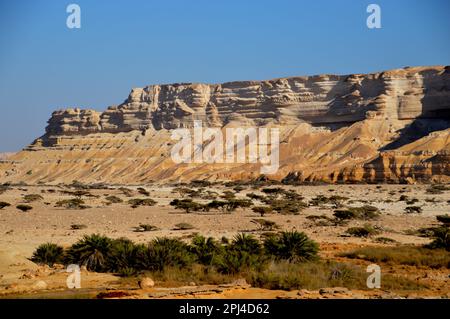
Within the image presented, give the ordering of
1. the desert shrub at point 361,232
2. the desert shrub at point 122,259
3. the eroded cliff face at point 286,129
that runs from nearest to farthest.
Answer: the desert shrub at point 122,259 < the desert shrub at point 361,232 < the eroded cliff face at point 286,129

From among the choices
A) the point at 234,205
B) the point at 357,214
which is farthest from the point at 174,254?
the point at 234,205

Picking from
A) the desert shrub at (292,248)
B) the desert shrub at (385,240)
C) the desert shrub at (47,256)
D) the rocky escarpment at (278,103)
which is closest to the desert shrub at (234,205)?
the desert shrub at (385,240)

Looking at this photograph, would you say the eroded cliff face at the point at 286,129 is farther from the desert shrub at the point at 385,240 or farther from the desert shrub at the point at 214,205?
the desert shrub at the point at 385,240

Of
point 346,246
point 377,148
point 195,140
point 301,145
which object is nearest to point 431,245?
point 346,246

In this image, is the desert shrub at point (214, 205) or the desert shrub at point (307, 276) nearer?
the desert shrub at point (307, 276)

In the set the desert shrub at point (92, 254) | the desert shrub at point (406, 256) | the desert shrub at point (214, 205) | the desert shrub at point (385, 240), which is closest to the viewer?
the desert shrub at point (92, 254)

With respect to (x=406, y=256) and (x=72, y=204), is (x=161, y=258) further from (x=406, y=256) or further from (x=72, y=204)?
(x=72, y=204)

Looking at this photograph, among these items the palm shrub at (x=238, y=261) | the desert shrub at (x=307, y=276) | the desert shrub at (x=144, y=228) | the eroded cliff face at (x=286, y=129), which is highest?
the eroded cliff face at (x=286, y=129)

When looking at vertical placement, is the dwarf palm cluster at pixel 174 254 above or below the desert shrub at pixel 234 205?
above
